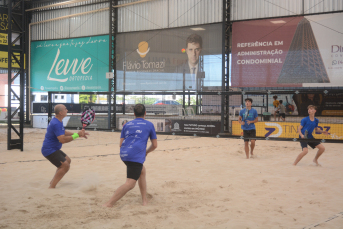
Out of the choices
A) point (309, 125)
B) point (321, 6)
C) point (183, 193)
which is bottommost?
point (183, 193)

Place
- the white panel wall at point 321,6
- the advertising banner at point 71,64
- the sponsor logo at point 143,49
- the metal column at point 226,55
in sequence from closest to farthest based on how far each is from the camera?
the white panel wall at point 321,6 < the metal column at point 226,55 < the sponsor logo at point 143,49 < the advertising banner at point 71,64

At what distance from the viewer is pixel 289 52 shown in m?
14.6

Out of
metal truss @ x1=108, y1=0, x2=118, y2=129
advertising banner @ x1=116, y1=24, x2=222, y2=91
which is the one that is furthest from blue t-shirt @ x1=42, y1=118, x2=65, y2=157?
metal truss @ x1=108, y1=0, x2=118, y2=129

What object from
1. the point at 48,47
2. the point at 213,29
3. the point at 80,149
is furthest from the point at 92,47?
the point at 80,149

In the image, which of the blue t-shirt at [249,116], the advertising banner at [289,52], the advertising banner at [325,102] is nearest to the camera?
the blue t-shirt at [249,116]

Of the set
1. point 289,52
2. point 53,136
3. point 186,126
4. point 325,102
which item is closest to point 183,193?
point 53,136

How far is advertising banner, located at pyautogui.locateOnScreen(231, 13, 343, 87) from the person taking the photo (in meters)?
13.9

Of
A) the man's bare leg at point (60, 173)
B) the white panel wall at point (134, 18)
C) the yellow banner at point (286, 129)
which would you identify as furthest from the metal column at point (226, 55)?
the man's bare leg at point (60, 173)

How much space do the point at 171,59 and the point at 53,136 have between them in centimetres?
1196

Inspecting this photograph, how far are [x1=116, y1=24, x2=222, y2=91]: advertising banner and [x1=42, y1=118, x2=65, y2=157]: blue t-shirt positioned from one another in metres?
10.9

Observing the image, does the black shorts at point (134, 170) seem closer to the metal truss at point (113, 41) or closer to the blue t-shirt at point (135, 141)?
the blue t-shirt at point (135, 141)

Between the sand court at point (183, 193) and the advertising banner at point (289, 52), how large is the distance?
528 centimetres

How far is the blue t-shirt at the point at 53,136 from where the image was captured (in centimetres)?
595

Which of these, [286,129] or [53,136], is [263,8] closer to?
[286,129]
